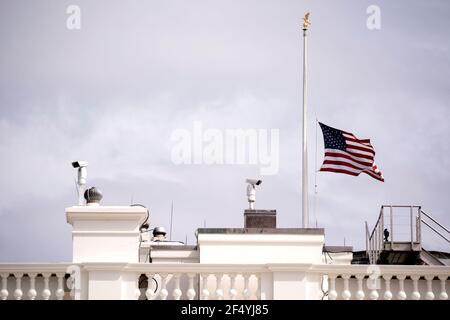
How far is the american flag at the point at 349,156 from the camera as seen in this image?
22047 millimetres

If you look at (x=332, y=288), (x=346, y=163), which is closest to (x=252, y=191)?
(x=346, y=163)

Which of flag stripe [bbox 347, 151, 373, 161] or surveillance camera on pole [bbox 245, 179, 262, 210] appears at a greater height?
flag stripe [bbox 347, 151, 373, 161]

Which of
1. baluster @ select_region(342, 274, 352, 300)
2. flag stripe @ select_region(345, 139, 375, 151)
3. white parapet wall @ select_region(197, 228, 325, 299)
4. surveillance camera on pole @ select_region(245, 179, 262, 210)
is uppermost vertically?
flag stripe @ select_region(345, 139, 375, 151)

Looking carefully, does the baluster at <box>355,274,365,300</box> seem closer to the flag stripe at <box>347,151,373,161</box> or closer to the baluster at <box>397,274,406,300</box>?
the baluster at <box>397,274,406,300</box>

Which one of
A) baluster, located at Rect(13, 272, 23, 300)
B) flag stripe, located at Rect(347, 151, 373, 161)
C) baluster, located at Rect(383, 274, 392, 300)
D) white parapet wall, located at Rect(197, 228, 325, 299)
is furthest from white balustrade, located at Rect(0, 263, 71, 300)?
flag stripe, located at Rect(347, 151, 373, 161)

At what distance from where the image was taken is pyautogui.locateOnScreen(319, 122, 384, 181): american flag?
72.3 ft

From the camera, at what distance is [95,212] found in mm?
16234

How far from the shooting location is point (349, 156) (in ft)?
72.9

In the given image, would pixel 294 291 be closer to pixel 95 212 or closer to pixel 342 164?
pixel 95 212

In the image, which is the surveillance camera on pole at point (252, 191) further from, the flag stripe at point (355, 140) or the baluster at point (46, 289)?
the baluster at point (46, 289)

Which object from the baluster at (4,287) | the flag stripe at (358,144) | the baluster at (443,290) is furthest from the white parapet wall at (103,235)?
the flag stripe at (358,144)

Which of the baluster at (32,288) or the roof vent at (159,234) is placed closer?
the baluster at (32,288)
